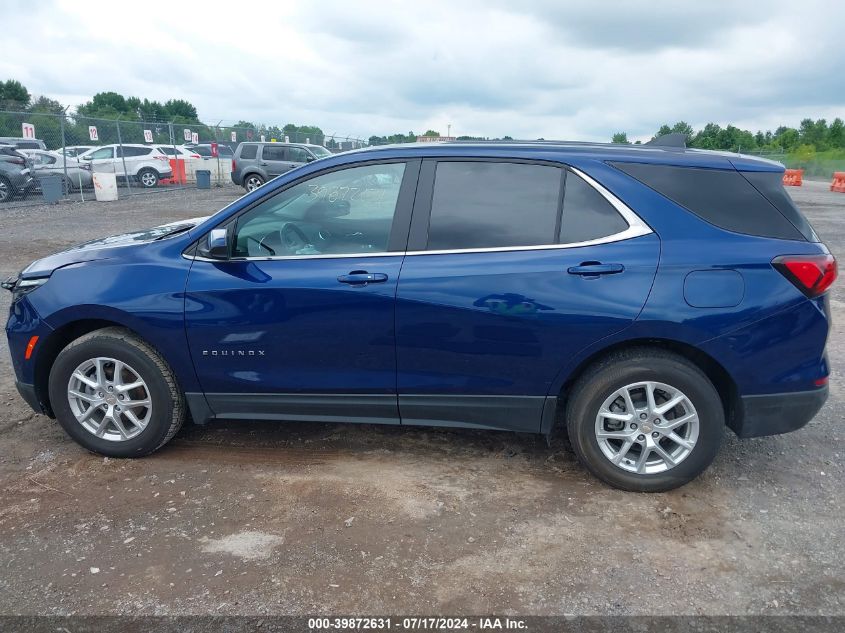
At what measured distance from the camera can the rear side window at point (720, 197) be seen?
327cm

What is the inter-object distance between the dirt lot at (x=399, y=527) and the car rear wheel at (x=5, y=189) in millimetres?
17248

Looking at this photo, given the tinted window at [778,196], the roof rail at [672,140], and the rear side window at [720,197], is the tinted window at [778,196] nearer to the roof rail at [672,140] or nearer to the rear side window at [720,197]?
the rear side window at [720,197]

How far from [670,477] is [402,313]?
1654 mm

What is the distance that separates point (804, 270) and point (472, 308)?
1627 millimetres

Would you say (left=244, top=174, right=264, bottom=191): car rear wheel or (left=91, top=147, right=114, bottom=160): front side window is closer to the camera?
(left=244, top=174, right=264, bottom=191): car rear wheel

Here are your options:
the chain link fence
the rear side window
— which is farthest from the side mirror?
the chain link fence

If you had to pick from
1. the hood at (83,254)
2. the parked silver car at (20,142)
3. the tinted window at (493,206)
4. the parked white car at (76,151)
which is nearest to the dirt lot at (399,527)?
the hood at (83,254)

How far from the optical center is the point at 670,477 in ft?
11.2

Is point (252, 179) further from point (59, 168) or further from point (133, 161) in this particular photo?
point (59, 168)

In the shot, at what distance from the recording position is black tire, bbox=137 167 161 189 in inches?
977

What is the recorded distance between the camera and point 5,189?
1845cm

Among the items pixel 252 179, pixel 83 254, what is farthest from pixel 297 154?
pixel 83 254

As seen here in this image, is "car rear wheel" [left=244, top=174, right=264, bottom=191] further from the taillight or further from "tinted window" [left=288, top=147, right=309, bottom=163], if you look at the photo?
Answer: the taillight

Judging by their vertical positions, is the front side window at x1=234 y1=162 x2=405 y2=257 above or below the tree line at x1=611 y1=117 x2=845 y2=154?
below
